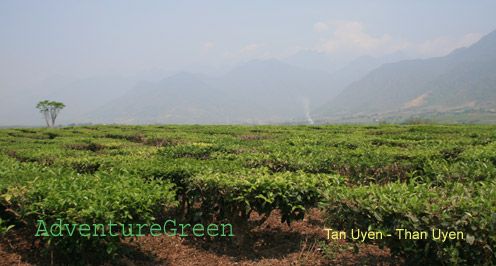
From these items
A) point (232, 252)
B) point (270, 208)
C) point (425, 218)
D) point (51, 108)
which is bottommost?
point (232, 252)

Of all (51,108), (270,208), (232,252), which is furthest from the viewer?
(51,108)

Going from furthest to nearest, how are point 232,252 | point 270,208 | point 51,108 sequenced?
1. point 51,108
2. point 232,252
3. point 270,208

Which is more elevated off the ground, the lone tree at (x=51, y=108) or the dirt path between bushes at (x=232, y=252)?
the lone tree at (x=51, y=108)

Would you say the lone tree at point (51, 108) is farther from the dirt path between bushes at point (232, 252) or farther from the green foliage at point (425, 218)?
the green foliage at point (425, 218)

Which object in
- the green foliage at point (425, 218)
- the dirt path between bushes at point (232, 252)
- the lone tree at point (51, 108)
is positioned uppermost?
the lone tree at point (51, 108)

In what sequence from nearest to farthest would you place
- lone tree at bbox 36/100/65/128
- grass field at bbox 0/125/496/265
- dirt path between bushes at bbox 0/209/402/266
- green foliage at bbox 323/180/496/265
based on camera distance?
green foliage at bbox 323/180/496/265, grass field at bbox 0/125/496/265, dirt path between bushes at bbox 0/209/402/266, lone tree at bbox 36/100/65/128

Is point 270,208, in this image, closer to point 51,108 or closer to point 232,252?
point 232,252

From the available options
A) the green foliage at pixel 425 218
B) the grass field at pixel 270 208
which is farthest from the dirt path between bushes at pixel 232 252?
the green foliage at pixel 425 218

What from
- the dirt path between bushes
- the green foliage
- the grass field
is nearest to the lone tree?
the grass field

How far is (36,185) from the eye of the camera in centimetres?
393

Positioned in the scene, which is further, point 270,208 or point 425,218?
point 270,208

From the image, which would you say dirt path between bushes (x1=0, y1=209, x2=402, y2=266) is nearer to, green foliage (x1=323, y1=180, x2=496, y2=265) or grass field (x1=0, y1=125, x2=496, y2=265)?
grass field (x1=0, y1=125, x2=496, y2=265)

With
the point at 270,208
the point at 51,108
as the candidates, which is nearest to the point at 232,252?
the point at 270,208

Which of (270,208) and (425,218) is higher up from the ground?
(425,218)
